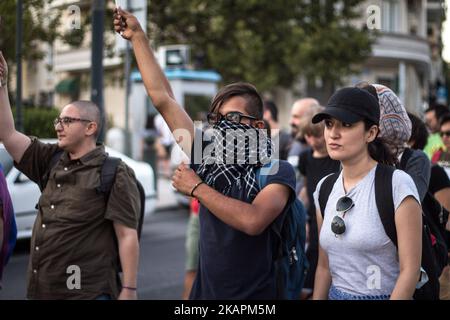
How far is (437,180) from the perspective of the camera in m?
4.46

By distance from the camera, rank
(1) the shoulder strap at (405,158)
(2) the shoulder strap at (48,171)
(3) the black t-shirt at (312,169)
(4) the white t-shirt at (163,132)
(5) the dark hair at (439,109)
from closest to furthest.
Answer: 1. (1) the shoulder strap at (405,158)
2. (2) the shoulder strap at (48,171)
3. (3) the black t-shirt at (312,169)
4. (5) the dark hair at (439,109)
5. (4) the white t-shirt at (163,132)

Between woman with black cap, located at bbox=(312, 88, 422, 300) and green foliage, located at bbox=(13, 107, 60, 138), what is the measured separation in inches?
284

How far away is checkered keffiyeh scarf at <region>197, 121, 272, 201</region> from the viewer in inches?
120

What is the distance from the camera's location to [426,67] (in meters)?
41.7

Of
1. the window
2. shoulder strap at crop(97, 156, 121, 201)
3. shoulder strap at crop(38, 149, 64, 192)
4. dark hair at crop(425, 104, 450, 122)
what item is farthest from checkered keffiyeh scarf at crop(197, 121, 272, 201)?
the window

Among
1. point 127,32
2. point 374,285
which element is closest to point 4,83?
point 127,32

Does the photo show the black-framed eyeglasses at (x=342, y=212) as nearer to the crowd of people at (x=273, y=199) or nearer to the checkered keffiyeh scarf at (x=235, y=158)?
the crowd of people at (x=273, y=199)

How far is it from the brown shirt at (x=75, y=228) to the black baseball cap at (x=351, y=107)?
1306 mm

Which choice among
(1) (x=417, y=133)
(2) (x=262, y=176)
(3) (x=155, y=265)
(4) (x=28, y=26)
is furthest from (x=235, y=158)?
(4) (x=28, y=26)

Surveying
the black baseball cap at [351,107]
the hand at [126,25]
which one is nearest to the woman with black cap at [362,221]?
the black baseball cap at [351,107]

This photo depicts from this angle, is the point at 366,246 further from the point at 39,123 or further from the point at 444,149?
the point at 39,123

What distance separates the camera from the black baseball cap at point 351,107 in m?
3.00

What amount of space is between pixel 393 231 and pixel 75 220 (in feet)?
5.43
